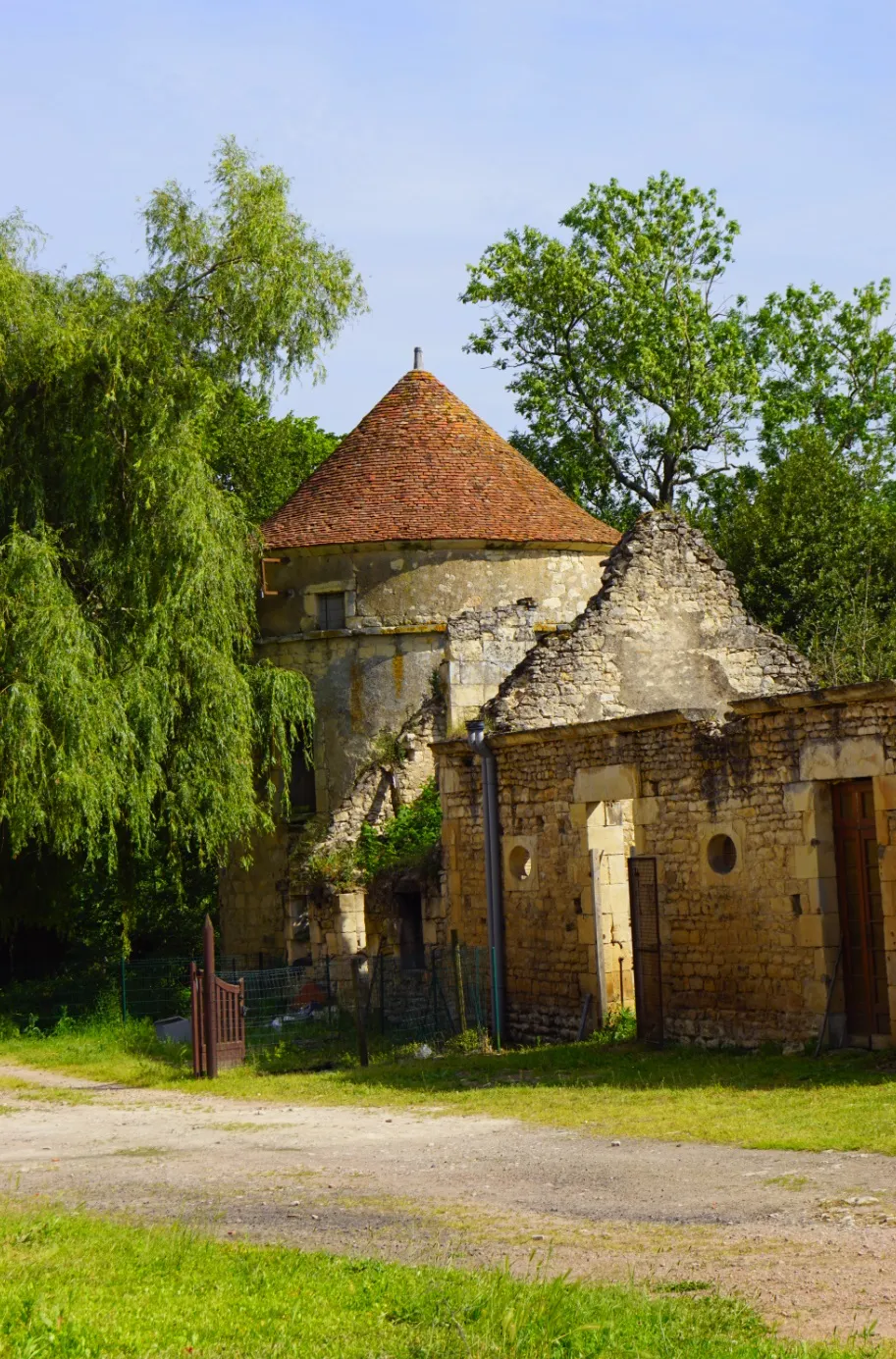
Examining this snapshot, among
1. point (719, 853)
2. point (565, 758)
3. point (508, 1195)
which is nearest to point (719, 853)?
point (719, 853)

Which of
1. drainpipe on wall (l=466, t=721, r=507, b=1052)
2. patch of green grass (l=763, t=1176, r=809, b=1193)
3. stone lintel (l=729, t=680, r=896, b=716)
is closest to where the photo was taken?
patch of green grass (l=763, t=1176, r=809, b=1193)

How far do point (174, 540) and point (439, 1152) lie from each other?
36.5ft

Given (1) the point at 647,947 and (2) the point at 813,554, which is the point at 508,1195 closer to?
(1) the point at 647,947

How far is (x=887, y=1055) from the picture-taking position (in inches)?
512

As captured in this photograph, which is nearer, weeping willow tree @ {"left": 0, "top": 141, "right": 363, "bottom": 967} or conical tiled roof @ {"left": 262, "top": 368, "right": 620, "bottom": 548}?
weeping willow tree @ {"left": 0, "top": 141, "right": 363, "bottom": 967}

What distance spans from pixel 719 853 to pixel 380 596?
930 centimetres

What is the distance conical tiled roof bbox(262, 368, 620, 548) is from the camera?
23391 mm

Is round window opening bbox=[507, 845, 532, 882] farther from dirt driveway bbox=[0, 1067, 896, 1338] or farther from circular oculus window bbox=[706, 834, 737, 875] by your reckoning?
dirt driveway bbox=[0, 1067, 896, 1338]

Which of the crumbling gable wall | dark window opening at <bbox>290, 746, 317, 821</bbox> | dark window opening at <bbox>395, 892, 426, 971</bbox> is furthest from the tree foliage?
the crumbling gable wall

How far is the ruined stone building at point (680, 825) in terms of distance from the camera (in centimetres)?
1378

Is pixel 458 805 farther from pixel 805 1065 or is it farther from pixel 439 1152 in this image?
pixel 439 1152

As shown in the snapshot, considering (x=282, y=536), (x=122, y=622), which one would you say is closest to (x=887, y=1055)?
(x=122, y=622)

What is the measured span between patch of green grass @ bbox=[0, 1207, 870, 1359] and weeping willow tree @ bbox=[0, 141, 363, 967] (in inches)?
472

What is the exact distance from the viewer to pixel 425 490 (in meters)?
23.9
